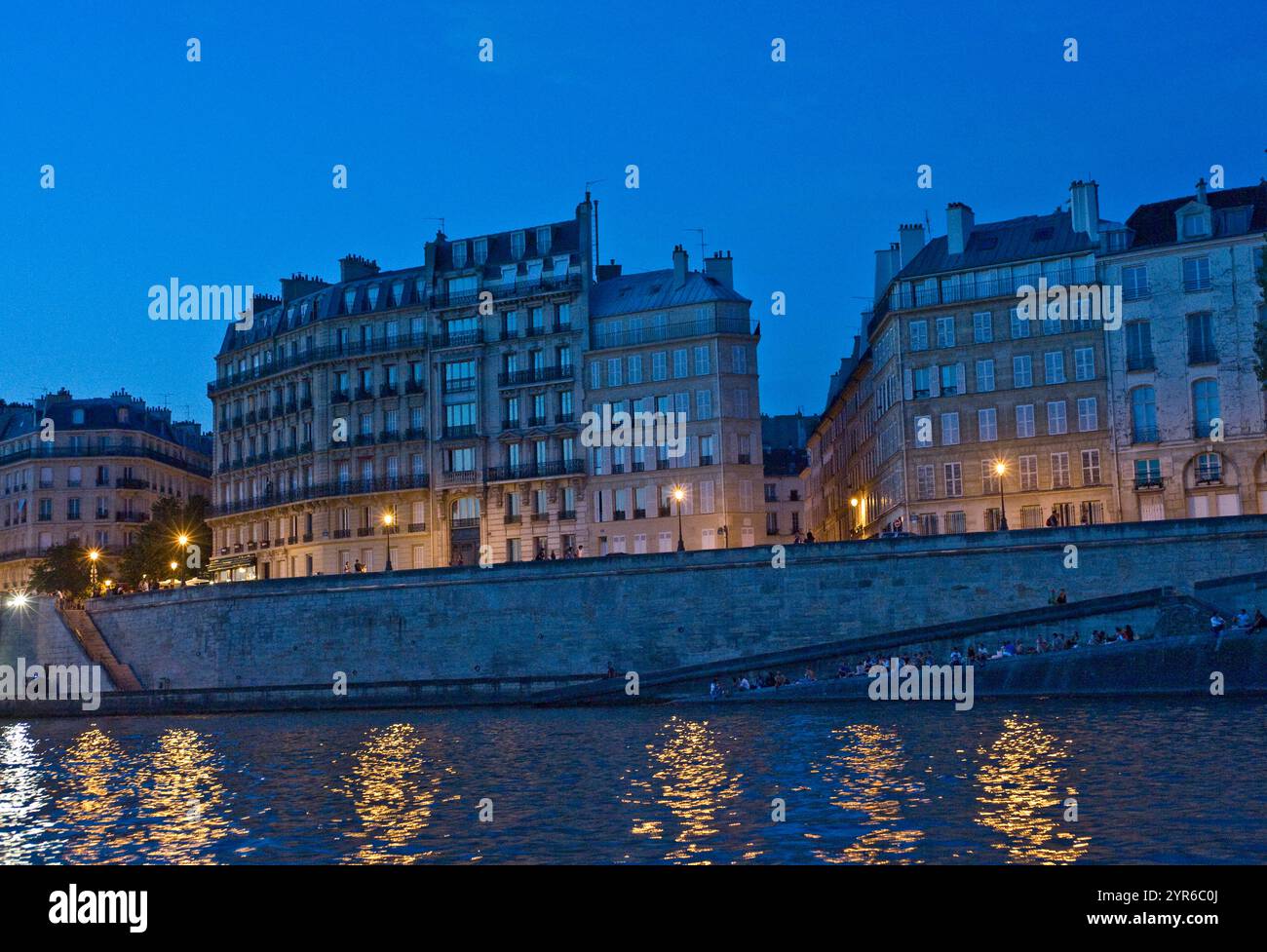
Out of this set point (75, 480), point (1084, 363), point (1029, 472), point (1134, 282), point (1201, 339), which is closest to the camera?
point (1201, 339)

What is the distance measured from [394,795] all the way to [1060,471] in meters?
38.8

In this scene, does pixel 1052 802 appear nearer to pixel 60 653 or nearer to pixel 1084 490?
pixel 1084 490

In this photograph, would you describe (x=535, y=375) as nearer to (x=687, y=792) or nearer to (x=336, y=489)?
(x=336, y=489)

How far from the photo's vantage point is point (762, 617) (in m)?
53.3

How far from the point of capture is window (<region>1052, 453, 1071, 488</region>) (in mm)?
59906

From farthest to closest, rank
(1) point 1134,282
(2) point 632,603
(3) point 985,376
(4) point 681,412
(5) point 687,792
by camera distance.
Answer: (4) point 681,412 < (3) point 985,376 < (1) point 1134,282 < (2) point 632,603 < (5) point 687,792

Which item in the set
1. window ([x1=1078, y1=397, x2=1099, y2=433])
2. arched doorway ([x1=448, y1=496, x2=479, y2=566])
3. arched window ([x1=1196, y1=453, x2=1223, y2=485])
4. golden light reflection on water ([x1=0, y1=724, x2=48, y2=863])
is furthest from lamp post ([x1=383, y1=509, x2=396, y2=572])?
arched window ([x1=1196, y1=453, x2=1223, y2=485])

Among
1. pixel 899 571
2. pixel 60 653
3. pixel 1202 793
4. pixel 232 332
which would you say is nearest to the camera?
pixel 1202 793

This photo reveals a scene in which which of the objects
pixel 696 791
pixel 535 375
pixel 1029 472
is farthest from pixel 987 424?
pixel 696 791

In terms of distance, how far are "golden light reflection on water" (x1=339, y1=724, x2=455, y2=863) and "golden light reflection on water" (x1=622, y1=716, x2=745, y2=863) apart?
314cm

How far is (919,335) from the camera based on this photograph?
6391cm

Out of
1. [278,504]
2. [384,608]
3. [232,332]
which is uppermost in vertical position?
[232,332]

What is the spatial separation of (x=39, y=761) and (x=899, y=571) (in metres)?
26.4
